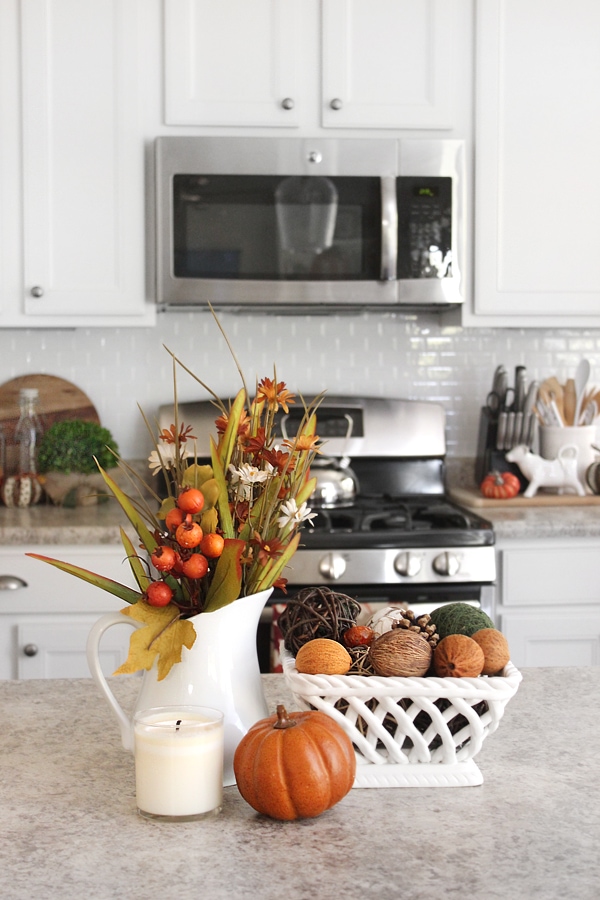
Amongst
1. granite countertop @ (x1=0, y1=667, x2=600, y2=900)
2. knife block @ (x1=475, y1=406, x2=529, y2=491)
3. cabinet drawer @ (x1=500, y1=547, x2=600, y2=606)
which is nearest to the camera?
granite countertop @ (x1=0, y1=667, x2=600, y2=900)

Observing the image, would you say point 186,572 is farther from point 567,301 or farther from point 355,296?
point 567,301

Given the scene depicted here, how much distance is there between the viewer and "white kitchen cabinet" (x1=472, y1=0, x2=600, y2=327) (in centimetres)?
274

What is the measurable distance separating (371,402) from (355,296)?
43cm

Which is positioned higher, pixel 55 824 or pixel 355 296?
pixel 355 296

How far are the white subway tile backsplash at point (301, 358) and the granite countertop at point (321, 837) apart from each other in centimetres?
206

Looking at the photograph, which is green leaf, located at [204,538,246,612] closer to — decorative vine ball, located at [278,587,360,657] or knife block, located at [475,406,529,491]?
decorative vine ball, located at [278,587,360,657]

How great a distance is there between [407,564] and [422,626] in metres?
1.39

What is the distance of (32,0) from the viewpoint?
8.64 feet

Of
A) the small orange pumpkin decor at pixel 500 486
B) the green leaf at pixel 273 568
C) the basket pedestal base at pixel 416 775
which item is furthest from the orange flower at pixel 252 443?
the small orange pumpkin decor at pixel 500 486

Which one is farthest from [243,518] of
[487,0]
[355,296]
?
[487,0]

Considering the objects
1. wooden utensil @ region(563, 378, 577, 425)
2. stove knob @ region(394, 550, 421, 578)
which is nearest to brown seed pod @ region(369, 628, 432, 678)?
stove knob @ region(394, 550, 421, 578)

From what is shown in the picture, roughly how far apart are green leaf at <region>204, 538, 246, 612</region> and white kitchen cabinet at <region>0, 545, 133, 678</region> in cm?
151

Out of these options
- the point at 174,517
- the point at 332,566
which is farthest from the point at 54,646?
the point at 174,517

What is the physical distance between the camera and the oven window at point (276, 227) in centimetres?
266
